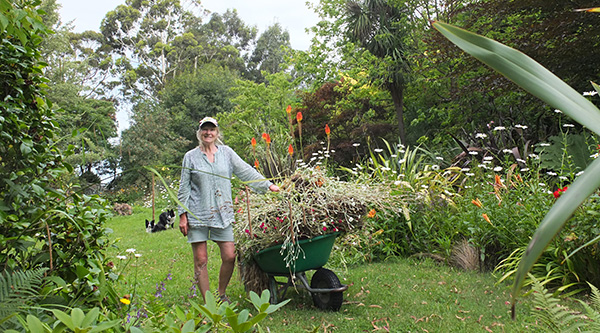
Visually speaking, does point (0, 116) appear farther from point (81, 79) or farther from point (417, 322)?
point (81, 79)

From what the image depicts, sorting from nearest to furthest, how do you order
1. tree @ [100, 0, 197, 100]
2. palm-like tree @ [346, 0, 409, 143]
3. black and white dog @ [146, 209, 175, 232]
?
black and white dog @ [146, 209, 175, 232], palm-like tree @ [346, 0, 409, 143], tree @ [100, 0, 197, 100]

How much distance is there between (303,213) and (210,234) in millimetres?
825

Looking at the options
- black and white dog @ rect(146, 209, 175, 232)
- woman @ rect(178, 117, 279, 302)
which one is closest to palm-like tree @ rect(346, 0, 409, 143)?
black and white dog @ rect(146, 209, 175, 232)

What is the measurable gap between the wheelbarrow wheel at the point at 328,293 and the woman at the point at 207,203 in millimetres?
712

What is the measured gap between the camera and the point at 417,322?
300 centimetres

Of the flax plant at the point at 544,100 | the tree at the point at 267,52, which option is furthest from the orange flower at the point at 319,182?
the tree at the point at 267,52

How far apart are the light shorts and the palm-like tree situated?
32.9 ft

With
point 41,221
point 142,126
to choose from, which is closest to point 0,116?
point 41,221

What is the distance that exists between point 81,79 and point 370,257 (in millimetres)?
14479

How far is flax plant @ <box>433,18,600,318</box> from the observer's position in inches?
12.1

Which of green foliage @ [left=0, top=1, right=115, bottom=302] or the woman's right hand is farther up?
green foliage @ [left=0, top=1, right=115, bottom=302]

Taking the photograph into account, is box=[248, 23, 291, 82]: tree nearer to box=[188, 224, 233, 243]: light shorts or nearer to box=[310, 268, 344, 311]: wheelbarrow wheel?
box=[188, 224, 233, 243]: light shorts

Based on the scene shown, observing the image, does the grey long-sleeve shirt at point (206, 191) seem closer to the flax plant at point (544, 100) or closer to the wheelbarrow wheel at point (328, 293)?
the wheelbarrow wheel at point (328, 293)

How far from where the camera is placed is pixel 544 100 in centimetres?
36
